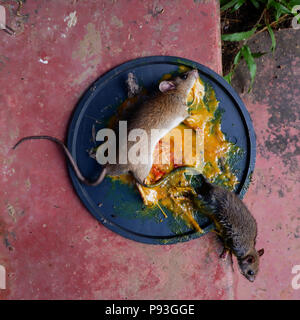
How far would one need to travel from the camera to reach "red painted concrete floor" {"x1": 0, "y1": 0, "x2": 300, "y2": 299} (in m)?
2.28

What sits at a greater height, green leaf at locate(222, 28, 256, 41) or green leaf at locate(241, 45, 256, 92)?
green leaf at locate(222, 28, 256, 41)

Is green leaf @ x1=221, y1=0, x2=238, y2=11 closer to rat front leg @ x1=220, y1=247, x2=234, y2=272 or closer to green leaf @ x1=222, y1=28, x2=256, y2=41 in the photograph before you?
green leaf @ x1=222, y1=28, x2=256, y2=41

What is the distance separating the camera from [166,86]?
6.89ft

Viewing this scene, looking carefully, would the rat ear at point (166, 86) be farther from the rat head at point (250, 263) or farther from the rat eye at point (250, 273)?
the rat eye at point (250, 273)

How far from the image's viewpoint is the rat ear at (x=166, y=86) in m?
2.09

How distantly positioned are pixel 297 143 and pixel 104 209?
179 cm

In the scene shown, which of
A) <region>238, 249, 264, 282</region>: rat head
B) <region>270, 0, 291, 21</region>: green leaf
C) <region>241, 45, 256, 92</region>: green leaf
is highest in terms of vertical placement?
<region>270, 0, 291, 21</region>: green leaf

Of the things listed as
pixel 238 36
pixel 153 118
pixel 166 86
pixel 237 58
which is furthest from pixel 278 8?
pixel 153 118

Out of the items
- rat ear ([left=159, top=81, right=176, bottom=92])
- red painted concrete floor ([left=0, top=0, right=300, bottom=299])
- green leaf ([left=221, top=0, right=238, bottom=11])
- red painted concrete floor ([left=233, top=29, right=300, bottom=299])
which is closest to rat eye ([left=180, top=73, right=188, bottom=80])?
rat ear ([left=159, top=81, right=176, bottom=92])

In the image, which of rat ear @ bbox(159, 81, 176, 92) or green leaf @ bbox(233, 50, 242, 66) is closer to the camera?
rat ear @ bbox(159, 81, 176, 92)

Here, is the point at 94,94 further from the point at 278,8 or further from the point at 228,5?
the point at 278,8

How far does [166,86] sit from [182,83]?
0.42 feet
